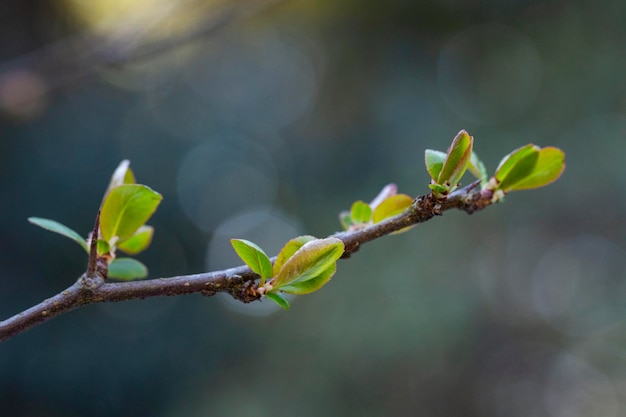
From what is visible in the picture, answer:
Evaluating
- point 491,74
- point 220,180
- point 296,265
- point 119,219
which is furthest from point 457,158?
point 491,74

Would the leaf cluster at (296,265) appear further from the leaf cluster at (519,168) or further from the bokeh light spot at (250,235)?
the bokeh light spot at (250,235)

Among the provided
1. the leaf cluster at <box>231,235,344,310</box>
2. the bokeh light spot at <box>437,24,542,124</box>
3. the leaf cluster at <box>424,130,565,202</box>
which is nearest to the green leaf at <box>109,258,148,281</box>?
the leaf cluster at <box>231,235,344,310</box>

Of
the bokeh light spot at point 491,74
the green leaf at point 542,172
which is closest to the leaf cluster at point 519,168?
the green leaf at point 542,172

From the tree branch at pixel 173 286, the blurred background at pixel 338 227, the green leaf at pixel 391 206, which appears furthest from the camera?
the blurred background at pixel 338 227

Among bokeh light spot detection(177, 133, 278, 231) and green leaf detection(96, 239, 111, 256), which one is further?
bokeh light spot detection(177, 133, 278, 231)

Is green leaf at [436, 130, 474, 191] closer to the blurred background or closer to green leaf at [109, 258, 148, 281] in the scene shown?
green leaf at [109, 258, 148, 281]
